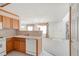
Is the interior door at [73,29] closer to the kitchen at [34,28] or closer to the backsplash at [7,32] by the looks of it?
the kitchen at [34,28]

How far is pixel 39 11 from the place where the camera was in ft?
4.84

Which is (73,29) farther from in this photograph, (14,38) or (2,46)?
(2,46)

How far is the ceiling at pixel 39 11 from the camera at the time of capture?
1.45 meters

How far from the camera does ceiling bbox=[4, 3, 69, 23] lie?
1.45 meters

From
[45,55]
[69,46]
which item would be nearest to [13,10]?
[45,55]

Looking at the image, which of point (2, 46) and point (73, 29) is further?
point (2, 46)

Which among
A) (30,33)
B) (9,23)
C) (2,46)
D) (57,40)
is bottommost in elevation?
(2,46)

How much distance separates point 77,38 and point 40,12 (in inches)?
27.6

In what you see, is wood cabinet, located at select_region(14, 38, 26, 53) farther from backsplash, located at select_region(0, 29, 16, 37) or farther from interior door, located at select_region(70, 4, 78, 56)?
interior door, located at select_region(70, 4, 78, 56)

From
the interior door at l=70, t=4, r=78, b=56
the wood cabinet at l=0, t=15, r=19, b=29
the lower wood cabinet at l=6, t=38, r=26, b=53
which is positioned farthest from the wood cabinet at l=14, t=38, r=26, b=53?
the interior door at l=70, t=4, r=78, b=56

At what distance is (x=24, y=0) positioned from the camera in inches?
55.0

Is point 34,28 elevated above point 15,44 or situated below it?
above

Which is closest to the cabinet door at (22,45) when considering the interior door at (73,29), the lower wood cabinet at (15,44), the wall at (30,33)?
the lower wood cabinet at (15,44)

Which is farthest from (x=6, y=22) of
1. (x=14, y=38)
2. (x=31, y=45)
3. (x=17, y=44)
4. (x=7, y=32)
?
(x=31, y=45)
